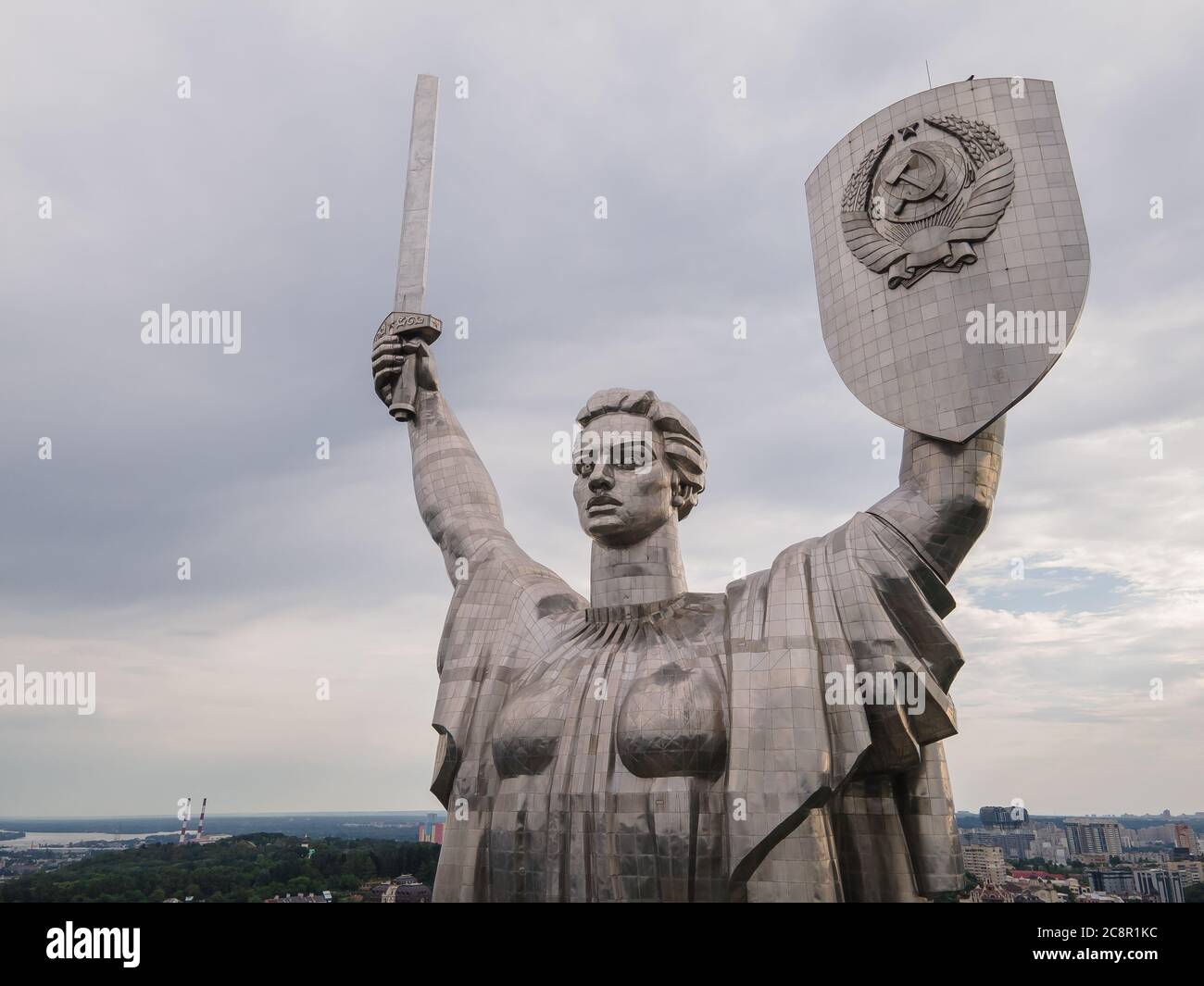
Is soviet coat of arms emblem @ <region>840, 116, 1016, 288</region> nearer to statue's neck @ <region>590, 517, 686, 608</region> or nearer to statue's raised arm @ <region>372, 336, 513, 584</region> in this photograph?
statue's neck @ <region>590, 517, 686, 608</region>

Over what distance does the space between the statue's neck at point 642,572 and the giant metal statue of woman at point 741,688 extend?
0.02m

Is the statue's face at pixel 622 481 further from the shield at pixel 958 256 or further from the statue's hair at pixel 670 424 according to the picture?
the shield at pixel 958 256

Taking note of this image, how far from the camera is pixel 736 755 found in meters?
7.43

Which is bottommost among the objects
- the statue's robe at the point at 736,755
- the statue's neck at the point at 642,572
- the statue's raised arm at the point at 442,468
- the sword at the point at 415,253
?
the statue's robe at the point at 736,755

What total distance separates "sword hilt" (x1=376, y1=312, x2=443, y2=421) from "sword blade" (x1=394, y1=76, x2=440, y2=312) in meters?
0.24

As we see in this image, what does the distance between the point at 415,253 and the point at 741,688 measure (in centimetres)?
854

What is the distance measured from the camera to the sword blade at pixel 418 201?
40.7 ft

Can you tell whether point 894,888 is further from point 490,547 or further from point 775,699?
point 490,547

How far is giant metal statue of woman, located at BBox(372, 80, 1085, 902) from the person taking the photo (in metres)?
7.35

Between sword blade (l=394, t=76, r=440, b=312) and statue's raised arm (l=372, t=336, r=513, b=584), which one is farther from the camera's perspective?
sword blade (l=394, t=76, r=440, b=312)

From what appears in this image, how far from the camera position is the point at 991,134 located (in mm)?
8383

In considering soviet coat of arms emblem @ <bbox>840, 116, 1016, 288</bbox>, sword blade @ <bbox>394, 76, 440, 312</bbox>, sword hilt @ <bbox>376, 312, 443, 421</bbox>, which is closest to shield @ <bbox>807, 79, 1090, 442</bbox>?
soviet coat of arms emblem @ <bbox>840, 116, 1016, 288</bbox>

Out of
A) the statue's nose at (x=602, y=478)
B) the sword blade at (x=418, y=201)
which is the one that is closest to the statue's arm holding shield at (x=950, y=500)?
the statue's nose at (x=602, y=478)
